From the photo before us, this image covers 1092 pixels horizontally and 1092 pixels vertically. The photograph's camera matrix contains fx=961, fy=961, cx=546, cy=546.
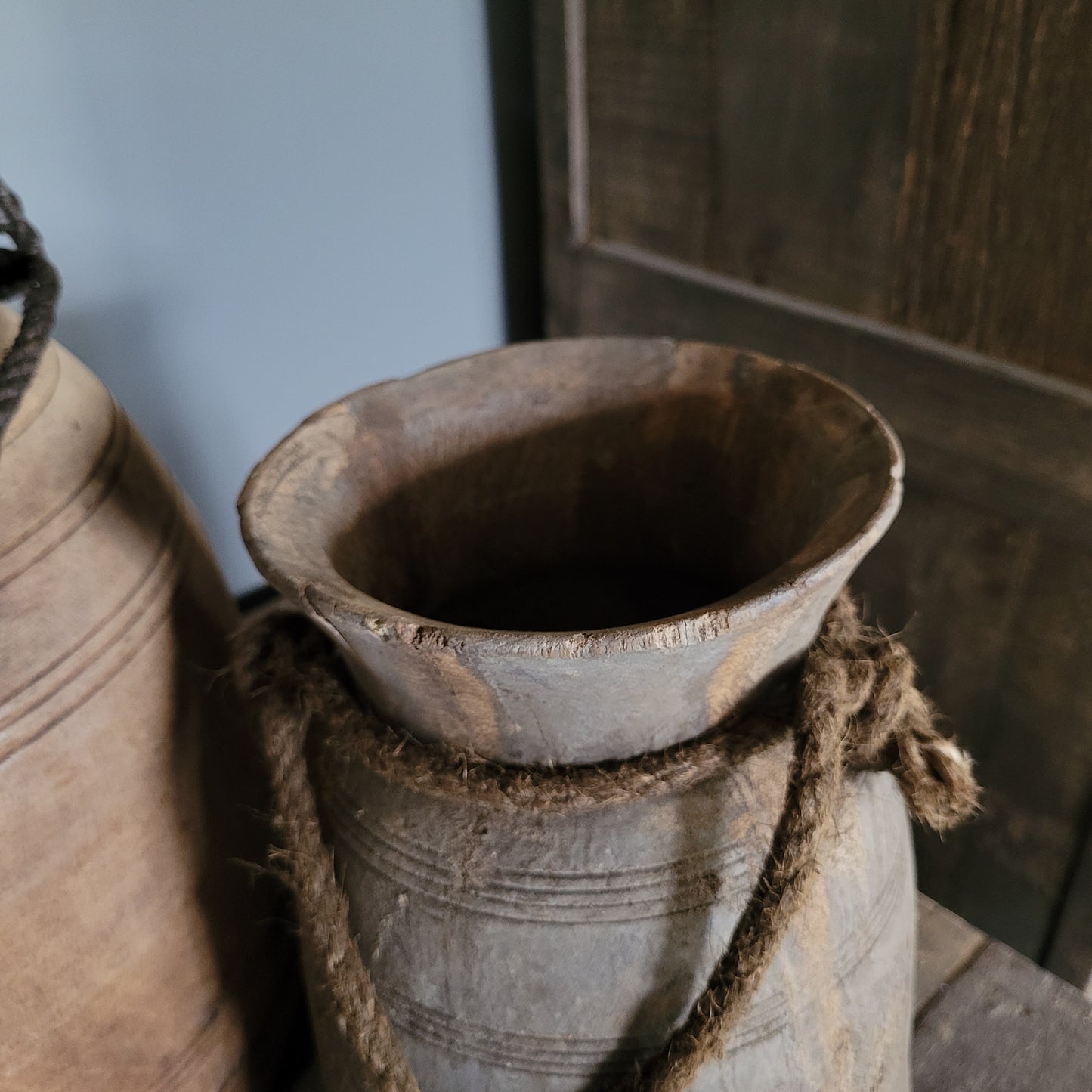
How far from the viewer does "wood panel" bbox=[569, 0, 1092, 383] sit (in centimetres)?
76

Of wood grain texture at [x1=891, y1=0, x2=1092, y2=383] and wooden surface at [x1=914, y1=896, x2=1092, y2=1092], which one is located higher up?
wood grain texture at [x1=891, y1=0, x2=1092, y2=383]

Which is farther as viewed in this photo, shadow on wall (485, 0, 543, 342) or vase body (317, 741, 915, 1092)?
shadow on wall (485, 0, 543, 342)

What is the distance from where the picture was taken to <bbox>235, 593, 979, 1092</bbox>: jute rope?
1.74 ft

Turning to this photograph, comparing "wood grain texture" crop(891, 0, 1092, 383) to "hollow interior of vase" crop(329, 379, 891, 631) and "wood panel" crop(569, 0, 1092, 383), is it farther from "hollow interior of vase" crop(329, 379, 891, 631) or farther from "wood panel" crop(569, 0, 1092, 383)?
"hollow interior of vase" crop(329, 379, 891, 631)

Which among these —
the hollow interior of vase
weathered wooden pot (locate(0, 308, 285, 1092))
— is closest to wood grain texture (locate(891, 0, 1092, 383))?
the hollow interior of vase

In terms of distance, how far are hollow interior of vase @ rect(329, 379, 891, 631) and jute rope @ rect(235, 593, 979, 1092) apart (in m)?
0.09

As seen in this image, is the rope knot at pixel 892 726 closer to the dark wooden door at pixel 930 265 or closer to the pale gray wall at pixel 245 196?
the dark wooden door at pixel 930 265

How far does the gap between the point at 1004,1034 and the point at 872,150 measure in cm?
79

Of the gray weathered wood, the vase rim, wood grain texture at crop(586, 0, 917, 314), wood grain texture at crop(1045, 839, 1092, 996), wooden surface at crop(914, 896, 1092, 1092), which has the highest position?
wood grain texture at crop(586, 0, 917, 314)

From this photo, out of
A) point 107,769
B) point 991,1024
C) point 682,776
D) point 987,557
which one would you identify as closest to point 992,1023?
point 991,1024

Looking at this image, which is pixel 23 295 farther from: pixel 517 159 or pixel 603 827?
pixel 517 159

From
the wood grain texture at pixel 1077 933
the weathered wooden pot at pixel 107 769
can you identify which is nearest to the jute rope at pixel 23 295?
the weathered wooden pot at pixel 107 769

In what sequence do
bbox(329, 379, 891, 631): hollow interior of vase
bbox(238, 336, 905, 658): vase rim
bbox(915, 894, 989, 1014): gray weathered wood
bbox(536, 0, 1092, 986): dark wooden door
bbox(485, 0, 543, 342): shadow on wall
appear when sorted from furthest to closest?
bbox(485, 0, 543, 342): shadow on wall, bbox(915, 894, 989, 1014): gray weathered wood, bbox(536, 0, 1092, 986): dark wooden door, bbox(329, 379, 891, 631): hollow interior of vase, bbox(238, 336, 905, 658): vase rim

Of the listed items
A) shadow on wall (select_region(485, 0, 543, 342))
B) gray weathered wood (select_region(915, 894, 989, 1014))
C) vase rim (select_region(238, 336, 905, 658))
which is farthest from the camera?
shadow on wall (select_region(485, 0, 543, 342))
